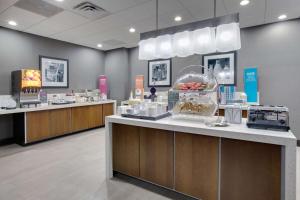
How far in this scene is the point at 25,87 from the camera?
13.4 ft

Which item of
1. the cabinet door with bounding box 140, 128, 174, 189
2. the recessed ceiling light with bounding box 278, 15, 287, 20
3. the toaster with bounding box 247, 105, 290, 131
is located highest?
the recessed ceiling light with bounding box 278, 15, 287, 20

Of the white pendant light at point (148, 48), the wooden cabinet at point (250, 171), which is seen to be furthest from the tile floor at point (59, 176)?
the white pendant light at point (148, 48)

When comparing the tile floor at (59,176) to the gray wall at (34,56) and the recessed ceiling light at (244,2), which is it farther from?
the recessed ceiling light at (244,2)

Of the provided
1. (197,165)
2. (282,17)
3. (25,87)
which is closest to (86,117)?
(25,87)

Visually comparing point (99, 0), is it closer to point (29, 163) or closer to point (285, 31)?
point (29, 163)

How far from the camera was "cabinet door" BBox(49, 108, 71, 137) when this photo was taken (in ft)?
14.7

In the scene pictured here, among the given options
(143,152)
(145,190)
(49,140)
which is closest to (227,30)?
(143,152)

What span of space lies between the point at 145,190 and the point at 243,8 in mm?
3541

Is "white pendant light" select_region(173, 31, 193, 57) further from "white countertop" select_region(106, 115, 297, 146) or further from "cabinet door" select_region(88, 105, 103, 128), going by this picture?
"cabinet door" select_region(88, 105, 103, 128)

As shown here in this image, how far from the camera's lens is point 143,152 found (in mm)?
2369

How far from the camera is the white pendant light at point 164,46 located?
2.60 metres

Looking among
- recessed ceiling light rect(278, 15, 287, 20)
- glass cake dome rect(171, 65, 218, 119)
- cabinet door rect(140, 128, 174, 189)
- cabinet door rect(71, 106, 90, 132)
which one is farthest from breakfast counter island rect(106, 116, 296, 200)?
recessed ceiling light rect(278, 15, 287, 20)

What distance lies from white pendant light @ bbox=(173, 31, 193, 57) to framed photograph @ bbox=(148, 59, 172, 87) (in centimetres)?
298

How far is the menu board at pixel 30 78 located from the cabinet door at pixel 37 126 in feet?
2.24
